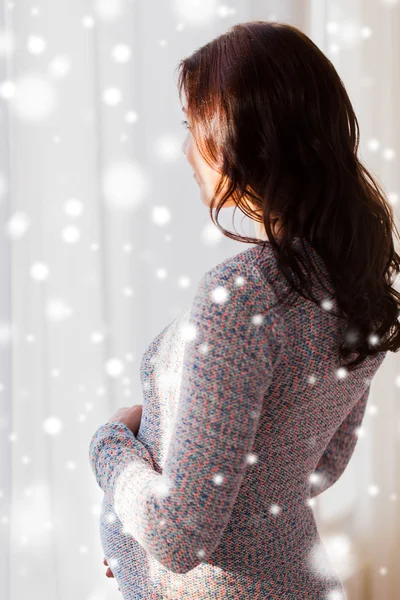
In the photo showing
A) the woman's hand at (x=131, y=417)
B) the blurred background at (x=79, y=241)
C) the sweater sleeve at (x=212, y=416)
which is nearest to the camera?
the sweater sleeve at (x=212, y=416)

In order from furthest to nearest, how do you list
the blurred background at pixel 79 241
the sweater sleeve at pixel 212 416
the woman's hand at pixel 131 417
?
the blurred background at pixel 79 241 → the woman's hand at pixel 131 417 → the sweater sleeve at pixel 212 416

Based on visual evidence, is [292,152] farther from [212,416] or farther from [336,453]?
[336,453]

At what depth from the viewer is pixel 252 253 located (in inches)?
28.3

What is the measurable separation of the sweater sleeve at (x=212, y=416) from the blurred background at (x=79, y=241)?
20.4 inches

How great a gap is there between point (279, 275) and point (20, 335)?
57 cm

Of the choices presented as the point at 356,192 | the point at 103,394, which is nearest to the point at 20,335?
the point at 103,394

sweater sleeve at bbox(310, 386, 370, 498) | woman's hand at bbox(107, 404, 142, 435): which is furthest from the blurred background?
sweater sleeve at bbox(310, 386, 370, 498)

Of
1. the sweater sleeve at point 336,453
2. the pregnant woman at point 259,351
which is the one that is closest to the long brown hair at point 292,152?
the pregnant woman at point 259,351

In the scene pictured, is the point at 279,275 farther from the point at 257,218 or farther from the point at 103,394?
the point at 103,394

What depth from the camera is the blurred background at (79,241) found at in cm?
111

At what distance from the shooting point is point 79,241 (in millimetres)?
1187

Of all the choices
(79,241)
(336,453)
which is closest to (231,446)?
(336,453)

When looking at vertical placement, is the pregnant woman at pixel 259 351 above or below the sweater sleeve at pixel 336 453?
above

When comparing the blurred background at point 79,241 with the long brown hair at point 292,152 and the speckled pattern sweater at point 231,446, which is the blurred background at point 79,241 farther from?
the long brown hair at point 292,152
